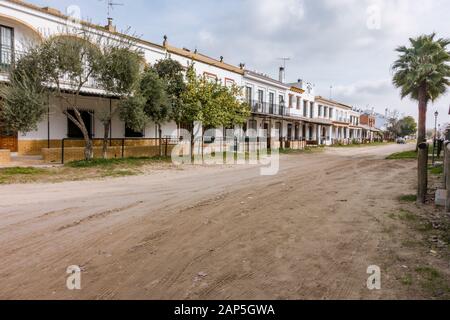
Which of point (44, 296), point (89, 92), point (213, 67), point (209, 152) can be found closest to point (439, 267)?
point (44, 296)

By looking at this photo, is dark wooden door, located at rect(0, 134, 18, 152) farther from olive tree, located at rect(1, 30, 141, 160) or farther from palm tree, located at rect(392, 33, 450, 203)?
palm tree, located at rect(392, 33, 450, 203)

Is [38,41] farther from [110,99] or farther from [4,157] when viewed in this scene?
[4,157]

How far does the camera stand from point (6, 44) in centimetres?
1574

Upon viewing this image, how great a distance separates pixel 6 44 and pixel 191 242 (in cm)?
1563

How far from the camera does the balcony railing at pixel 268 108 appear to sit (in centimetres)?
3089

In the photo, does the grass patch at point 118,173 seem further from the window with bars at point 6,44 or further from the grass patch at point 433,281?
the grass patch at point 433,281

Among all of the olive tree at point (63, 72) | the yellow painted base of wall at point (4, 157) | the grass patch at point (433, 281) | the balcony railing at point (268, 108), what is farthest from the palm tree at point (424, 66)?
the yellow painted base of wall at point (4, 157)

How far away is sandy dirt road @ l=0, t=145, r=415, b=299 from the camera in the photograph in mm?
3777

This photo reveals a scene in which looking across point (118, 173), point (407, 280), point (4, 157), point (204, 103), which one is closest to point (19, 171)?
point (4, 157)

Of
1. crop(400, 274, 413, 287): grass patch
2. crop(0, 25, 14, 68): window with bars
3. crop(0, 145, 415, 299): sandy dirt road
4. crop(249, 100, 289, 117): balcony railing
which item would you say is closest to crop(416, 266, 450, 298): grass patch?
crop(400, 274, 413, 287): grass patch

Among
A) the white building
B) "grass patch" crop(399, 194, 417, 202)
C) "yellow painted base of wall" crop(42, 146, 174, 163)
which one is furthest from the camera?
the white building

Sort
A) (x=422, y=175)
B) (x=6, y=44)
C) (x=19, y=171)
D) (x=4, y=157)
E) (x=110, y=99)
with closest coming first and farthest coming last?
(x=422, y=175) < (x=19, y=171) < (x=4, y=157) < (x=6, y=44) < (x=110, y=99)
